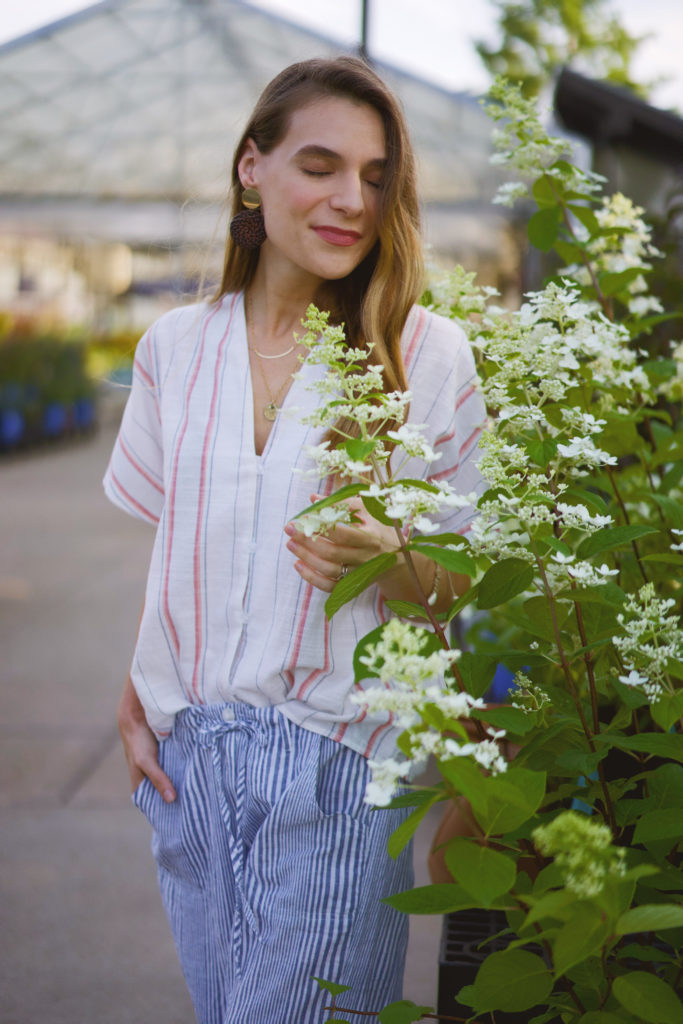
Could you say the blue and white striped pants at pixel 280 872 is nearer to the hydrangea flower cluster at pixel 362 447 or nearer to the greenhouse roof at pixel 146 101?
the hydrangea flower cluster at pixel 362 447

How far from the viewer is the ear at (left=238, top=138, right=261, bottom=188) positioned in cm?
182

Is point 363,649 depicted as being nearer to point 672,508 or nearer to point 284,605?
point 284,605

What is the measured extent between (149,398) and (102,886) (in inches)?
78.4

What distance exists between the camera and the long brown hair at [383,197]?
168 centimetres

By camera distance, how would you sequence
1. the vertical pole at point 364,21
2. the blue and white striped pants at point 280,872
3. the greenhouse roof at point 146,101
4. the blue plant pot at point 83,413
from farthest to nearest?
the blue plant pot at point 83,413 → the greenhouse roof at point 146,101 → the vertical pole at point 364,21 → the blue and white striped pants at point 280,872

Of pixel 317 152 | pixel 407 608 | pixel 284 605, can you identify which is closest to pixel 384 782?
pixel 407 608

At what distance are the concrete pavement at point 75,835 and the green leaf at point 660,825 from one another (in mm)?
671

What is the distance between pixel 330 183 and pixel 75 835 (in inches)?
106

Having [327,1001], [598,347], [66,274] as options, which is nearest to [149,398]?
[598,347]

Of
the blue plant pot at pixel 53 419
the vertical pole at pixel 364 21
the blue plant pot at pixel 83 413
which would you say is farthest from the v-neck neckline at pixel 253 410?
the blue plant pot at pixel 83 413

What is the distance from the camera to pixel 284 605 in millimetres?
1656

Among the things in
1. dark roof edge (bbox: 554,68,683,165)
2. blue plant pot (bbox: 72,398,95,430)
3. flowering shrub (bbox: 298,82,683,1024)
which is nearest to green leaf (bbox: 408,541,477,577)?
flowering shrub (bbox: 298,82,683,1024)

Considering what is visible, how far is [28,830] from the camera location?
12.0ft

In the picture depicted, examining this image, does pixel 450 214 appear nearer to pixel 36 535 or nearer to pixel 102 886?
pixel 36 535
